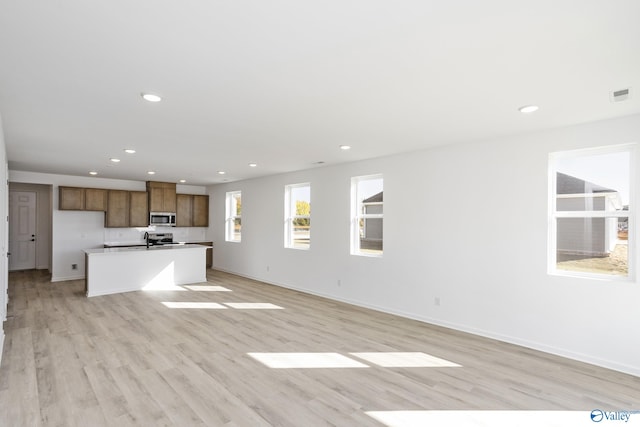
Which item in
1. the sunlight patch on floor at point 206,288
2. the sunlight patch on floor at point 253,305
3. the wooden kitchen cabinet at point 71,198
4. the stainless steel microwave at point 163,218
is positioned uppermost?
the wooden kitchen cabinet at point 71,198

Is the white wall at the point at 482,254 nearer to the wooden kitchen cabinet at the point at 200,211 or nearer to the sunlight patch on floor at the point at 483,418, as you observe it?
the sunlight patch on floor at the point at 483,418

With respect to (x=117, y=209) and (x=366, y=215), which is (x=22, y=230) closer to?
(x=117, y=209)

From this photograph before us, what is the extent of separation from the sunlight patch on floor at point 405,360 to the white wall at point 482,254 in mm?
1114

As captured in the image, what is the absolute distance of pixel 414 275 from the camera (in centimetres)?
→ 489

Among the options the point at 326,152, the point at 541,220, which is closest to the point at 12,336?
the point at 326,152

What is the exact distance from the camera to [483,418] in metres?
2.44

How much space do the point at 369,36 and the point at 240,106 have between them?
5.02ft

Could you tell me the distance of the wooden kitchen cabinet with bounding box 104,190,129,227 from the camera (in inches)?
317

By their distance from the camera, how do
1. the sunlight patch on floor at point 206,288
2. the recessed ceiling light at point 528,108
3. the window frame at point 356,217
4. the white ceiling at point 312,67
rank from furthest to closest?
the sunlight patch on floor at point 206,288 → the window frame at point 356,217 → the recessed ceiling light at point 528,108 → the white ceiling at point 312,67

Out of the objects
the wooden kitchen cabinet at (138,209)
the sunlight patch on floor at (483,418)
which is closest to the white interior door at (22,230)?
the wooden kitchen cabinet at (138,209)

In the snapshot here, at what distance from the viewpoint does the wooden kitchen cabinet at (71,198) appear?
7504 mm

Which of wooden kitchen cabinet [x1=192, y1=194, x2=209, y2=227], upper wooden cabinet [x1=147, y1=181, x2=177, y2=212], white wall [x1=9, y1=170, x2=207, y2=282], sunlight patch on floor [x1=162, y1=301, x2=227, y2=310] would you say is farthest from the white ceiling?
wooden kitchen cabinet [x1=192, y1=194, x2=209, y2=227]

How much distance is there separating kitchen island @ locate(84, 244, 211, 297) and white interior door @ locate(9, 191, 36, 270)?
3.77 meters

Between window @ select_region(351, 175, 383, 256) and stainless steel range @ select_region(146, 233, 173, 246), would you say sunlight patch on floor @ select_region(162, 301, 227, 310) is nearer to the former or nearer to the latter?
window @ select_region(351, 175, 383, 256)
